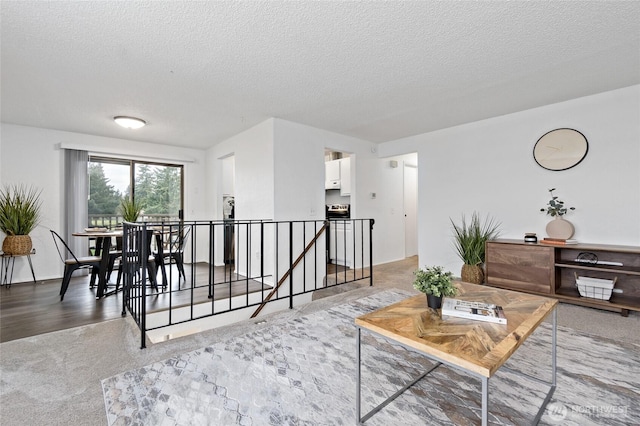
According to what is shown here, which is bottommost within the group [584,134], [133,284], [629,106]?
[133,284]

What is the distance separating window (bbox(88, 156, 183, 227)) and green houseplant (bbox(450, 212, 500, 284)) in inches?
214

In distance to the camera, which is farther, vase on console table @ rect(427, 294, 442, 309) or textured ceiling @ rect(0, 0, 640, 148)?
textured ceiling @ rect(0, 0, 640, 148)

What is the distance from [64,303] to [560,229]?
5.91 metres

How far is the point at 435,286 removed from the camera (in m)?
1.60

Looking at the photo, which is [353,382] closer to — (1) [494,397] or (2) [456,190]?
(1) [494,397]

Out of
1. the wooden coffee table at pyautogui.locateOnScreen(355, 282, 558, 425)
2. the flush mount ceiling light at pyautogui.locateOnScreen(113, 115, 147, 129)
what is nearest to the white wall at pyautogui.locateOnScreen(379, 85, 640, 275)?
the wooden coffee table at pyautogui.locateOnScreen(355, 282, 558, 425)

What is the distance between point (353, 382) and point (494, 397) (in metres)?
0.78

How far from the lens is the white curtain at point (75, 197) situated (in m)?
4.68

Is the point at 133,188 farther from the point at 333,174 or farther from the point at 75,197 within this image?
the point at 333,174

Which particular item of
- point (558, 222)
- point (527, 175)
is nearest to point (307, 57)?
point (527, 175)

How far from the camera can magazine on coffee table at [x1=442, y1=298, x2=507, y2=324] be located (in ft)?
4.76

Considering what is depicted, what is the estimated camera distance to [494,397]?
1.57 metres

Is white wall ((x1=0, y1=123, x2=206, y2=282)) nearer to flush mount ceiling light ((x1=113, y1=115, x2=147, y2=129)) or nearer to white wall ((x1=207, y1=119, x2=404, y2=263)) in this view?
flush mount ceiling light ((x1=113, y1=115, x2=147, y2=129))

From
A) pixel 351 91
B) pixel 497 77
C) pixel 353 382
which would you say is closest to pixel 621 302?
pixel 497 77
